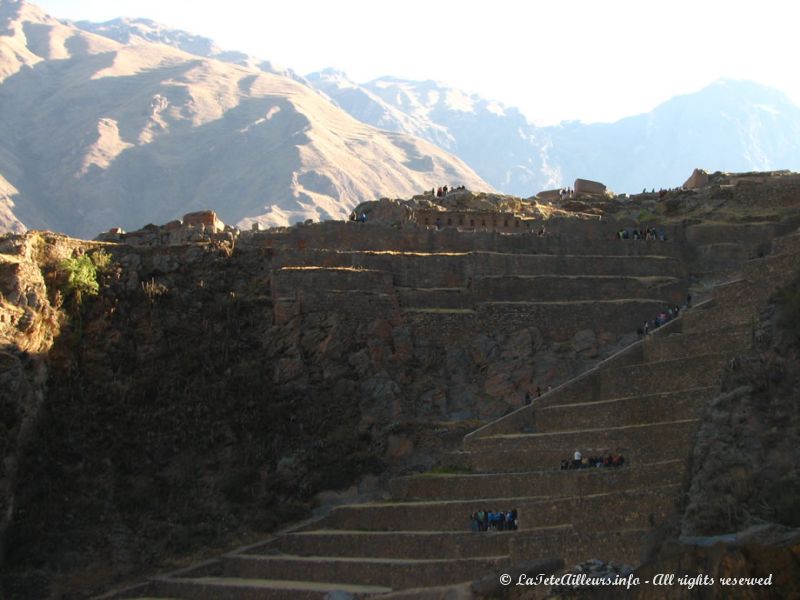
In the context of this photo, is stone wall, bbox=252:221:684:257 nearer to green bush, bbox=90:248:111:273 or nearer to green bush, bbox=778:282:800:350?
green bush, bbox=90:248:111:273

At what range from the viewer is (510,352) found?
4669 centimetres

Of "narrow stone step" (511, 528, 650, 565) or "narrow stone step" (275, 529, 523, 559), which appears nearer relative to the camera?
"narrow stone step" (511, 528, 650, 565)

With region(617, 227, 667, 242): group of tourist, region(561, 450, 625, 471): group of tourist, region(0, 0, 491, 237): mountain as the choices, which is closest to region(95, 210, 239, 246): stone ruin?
region(617, 227, 667, 242): group of tourist

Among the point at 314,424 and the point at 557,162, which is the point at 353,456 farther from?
the point at 557,162

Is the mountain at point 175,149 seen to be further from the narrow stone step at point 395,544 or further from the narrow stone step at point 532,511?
the narrow stone step at point 532,511

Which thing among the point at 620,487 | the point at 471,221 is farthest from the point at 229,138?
the point at 620,487

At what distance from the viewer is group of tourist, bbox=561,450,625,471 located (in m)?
36.7

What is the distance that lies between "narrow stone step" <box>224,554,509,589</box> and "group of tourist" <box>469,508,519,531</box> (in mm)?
1466

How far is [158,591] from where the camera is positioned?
133ft

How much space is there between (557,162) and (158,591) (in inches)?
6413

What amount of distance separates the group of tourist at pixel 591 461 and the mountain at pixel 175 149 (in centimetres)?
6297

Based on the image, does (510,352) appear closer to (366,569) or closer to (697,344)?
(697,344)

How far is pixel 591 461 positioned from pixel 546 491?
4.58 ft

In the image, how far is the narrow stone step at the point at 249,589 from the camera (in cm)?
3603
